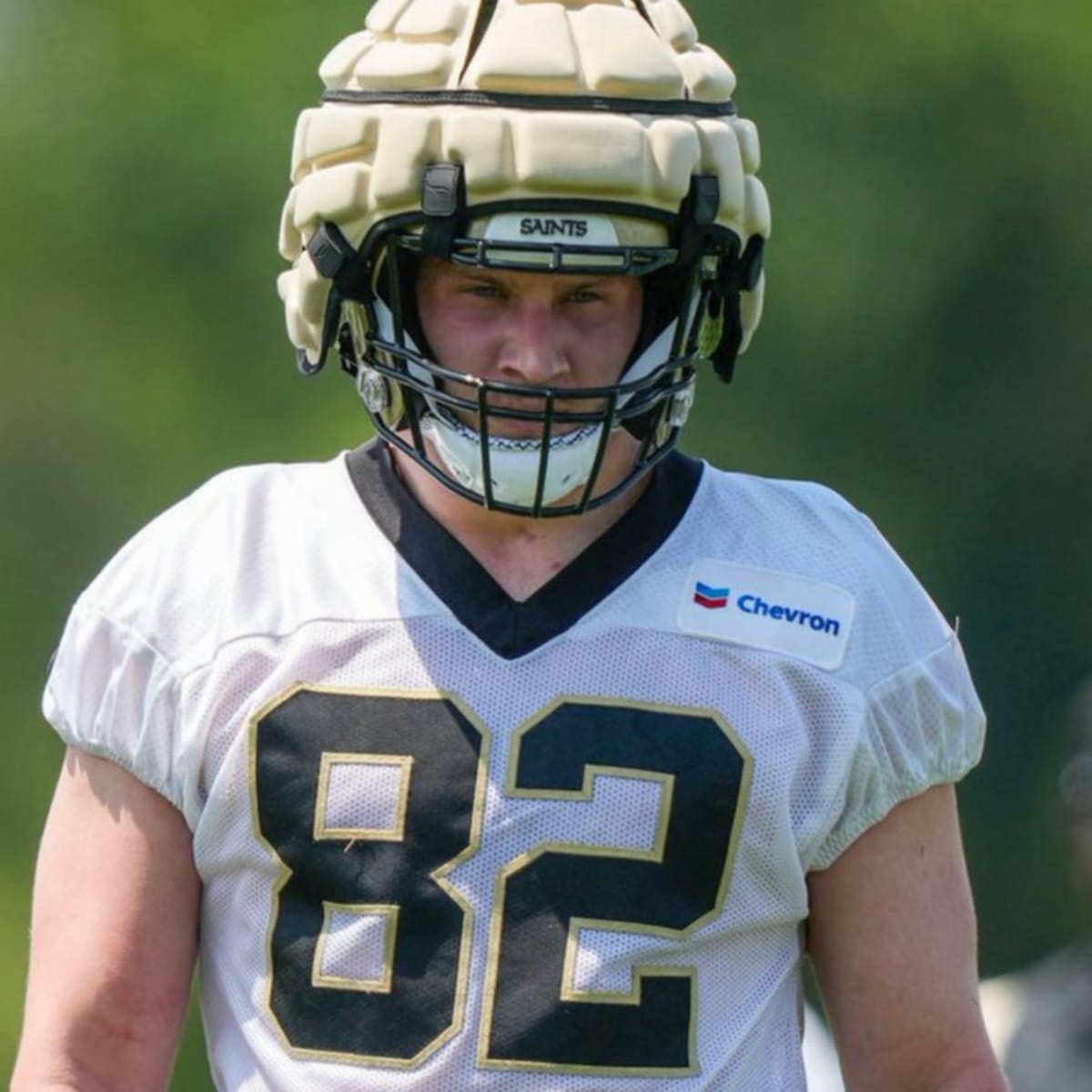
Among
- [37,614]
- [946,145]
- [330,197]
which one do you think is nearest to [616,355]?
[330,197]

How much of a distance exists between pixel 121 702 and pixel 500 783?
389 mm

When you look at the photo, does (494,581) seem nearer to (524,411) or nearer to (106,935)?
(524,411)

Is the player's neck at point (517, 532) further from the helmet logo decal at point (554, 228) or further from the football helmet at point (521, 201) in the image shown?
the helmet logo decal at point (554, 228)

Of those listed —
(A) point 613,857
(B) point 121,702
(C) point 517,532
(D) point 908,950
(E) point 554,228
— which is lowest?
(D) point 908,950

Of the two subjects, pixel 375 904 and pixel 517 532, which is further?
pixel 517 532

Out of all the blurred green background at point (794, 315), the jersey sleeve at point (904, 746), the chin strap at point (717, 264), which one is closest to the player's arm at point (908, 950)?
the jersey sleeve at point (904, 746)

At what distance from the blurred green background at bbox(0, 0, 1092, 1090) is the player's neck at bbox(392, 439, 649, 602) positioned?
7.18 metres

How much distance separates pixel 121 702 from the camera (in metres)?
3.40

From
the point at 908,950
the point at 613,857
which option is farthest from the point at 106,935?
the point at 908,950

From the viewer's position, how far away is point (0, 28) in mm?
13242

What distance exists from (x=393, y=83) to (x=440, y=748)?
687 millimetres

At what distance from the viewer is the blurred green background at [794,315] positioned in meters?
11.4

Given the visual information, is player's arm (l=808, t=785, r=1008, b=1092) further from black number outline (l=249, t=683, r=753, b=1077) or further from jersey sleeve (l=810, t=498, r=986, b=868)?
black number outline (l=249, t=683, r=753, b=1077)

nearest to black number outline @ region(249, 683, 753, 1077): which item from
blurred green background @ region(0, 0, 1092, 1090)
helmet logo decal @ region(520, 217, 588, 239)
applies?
helmet logo decal @ region(520, 217, 588, 239)
